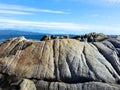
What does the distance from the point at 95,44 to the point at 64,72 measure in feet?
23.2

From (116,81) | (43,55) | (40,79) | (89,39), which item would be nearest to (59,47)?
(43,55)

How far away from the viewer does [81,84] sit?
41469 mm

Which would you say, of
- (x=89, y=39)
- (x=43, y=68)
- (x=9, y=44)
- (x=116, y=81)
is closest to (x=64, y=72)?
(x=43, y=68)

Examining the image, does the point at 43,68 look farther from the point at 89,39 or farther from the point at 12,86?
the point at 89,39

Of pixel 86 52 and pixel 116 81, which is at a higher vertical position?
pixel 86 52

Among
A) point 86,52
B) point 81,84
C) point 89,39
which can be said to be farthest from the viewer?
point 89,39

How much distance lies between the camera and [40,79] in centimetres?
4212

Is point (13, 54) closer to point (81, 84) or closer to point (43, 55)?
point (43, 55)

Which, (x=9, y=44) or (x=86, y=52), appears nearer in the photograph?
(x=86, y=52)

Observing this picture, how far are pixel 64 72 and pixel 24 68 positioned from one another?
4.80m

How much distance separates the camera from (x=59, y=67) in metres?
43.0

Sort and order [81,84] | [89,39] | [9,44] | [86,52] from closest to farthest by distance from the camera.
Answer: [81,84], [86,52], [9,44], [89,39]

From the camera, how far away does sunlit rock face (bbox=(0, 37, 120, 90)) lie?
136 ft

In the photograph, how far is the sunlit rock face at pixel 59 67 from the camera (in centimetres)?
4158
